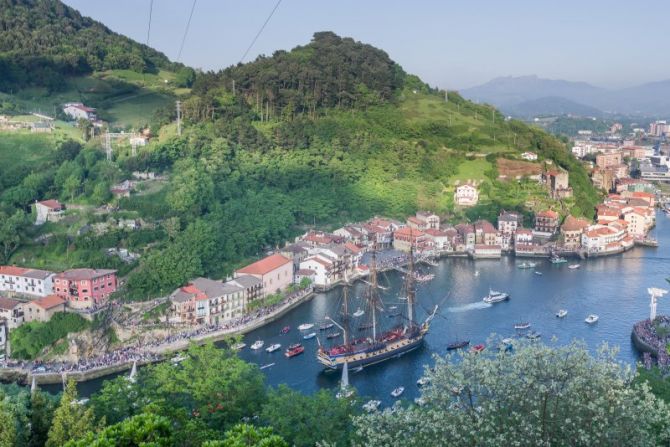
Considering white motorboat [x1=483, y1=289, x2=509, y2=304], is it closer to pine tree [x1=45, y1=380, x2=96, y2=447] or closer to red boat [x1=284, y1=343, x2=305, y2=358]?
red boat [x1=284, y1=343, x2=305, y2=358]

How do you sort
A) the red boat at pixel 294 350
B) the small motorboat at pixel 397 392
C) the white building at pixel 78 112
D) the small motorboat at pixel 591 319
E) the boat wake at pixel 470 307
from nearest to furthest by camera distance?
the small motorboat at pixel 397 392 → the red boat at pixel 294 350 → the small motorboat at pixel 591 319 → the boat wake at pixel 470 307 → the white building at pixel 78 112

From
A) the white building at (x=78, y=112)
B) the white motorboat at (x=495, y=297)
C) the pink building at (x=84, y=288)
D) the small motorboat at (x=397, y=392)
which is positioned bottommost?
the small motorboat at (x=397, y=392)

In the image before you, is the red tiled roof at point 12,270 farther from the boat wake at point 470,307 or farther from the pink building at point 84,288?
the boat wake at point 470,307

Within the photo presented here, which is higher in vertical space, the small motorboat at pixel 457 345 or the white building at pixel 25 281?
the white building at pixel 25 281

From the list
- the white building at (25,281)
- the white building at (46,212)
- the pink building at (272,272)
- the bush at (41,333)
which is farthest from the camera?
the white building at (46,212)

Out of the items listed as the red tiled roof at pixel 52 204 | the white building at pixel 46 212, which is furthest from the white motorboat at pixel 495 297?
the red tiled roof at pixel 52 204

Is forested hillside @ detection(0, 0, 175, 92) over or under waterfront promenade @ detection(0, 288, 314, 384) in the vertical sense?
over

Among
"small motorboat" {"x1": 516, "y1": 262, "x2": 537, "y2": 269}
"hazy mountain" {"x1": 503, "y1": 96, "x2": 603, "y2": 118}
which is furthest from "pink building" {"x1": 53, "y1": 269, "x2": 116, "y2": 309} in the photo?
"hazy mountain" {"x1": 503, "y1": 96, "x2": 603, "y2": 118}
